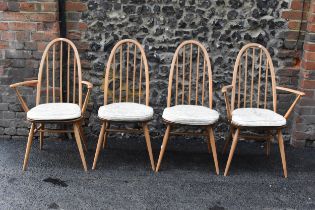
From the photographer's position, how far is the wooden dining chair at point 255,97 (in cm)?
310

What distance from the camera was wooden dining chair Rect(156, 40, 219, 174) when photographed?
3.10 metres

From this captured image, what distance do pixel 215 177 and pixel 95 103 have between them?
4.64 feet

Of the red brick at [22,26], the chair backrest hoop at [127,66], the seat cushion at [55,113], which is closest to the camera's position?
the seat cushion at [55,113]

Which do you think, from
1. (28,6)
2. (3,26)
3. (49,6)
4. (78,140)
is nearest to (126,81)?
(78,140)

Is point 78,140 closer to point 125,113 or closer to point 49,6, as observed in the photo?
point 125,113

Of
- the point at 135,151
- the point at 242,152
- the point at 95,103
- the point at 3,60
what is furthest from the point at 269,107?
the point at 3,60

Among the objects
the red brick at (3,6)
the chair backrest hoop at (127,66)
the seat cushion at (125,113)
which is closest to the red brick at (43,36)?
the red brick at (3,6)

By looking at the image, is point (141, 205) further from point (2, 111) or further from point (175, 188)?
point (2, 111)

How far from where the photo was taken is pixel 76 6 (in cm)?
→ 365

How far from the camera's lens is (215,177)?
3191 millimetres

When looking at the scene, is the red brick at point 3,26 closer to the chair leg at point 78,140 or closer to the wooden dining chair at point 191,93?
the chair leg at point 78,140

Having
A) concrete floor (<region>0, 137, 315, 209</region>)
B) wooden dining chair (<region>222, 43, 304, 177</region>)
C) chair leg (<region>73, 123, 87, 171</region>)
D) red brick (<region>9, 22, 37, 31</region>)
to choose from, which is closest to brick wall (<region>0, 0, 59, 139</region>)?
red brick (<region>9, 22, 37, 31</region>)

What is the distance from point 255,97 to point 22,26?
2.28 meters

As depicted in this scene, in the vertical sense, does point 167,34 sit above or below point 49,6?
below
